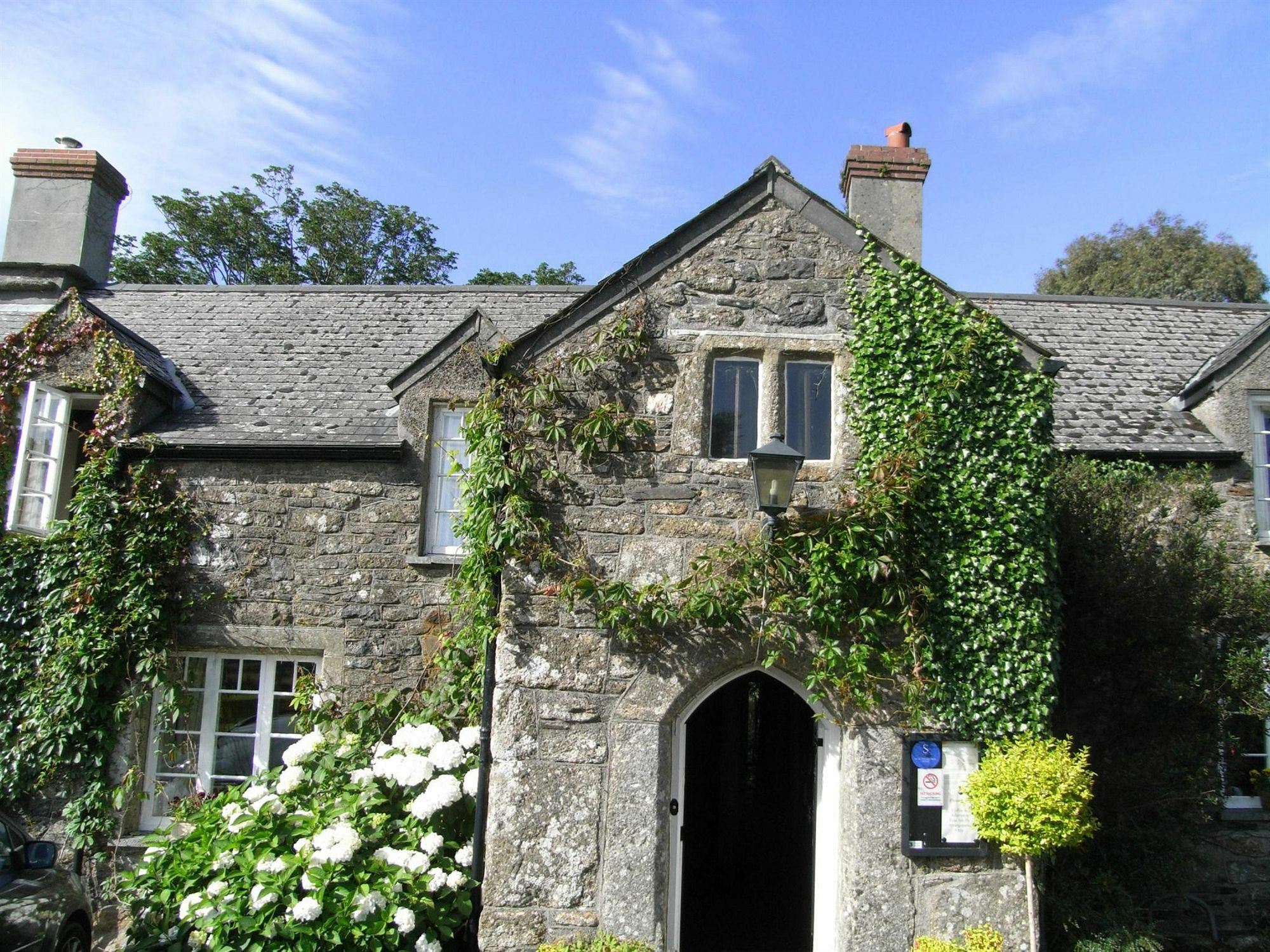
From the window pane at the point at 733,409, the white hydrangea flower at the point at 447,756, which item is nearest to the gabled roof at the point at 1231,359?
the window pane at the point at 733,409

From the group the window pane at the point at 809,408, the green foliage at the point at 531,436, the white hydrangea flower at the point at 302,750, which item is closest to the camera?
the green foliage at the point at 531,436

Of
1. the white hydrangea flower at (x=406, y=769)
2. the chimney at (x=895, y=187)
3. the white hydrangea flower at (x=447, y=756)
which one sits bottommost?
the white hydrangea flower at (x=406, y=769)

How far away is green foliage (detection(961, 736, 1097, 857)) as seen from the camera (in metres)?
6.43

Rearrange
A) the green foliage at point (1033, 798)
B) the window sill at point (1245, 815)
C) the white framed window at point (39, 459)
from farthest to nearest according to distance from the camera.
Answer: the white framed window at point (39, 459) < the window sill at point (1245, 815) < the green foliage at point (1033, 798)

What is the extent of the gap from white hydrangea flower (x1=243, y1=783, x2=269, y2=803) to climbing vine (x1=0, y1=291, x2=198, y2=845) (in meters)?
2.21

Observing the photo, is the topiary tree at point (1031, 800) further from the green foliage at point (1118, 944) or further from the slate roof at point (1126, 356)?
the slate roof at point (1126, 356)

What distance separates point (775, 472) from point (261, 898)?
4644 millimetres

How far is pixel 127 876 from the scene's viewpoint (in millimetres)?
7504

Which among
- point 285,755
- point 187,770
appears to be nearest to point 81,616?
point 187,770

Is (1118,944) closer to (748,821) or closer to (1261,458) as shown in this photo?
(1261,458)

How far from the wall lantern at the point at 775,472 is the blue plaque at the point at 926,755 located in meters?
2.04

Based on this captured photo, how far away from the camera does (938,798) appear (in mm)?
6832

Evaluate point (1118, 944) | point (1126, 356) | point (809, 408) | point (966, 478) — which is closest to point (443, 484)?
point (809, 408)

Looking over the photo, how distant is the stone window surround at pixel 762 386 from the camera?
7250 mm
